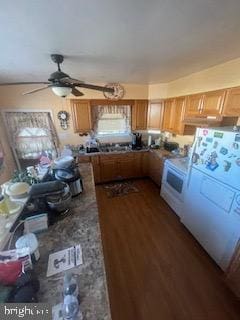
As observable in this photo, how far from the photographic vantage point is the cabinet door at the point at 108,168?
379cm

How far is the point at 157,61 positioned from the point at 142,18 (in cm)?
105

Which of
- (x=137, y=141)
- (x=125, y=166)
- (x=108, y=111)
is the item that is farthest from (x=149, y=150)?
(x=108, y=111)

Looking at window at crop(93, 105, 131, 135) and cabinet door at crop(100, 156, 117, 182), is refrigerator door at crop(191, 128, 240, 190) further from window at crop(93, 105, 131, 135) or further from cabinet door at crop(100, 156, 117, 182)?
window at crop(93, 105, 131, 135)

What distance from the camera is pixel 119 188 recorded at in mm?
3768

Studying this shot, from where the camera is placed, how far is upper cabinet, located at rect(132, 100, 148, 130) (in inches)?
156

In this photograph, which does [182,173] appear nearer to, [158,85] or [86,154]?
[86,154]

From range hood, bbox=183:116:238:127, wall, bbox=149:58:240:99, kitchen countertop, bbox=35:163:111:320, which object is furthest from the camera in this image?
range hood, bbox=183:116:238:127

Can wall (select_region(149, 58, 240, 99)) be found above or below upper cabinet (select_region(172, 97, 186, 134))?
above

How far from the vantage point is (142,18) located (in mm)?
1083

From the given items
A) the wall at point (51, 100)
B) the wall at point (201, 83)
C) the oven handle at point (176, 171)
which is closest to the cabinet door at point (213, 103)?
the wall at point (201, 83)

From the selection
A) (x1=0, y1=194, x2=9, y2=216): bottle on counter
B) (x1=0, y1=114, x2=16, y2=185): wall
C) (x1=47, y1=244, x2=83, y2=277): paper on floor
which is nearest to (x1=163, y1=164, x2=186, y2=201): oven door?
(x1=47, y1=244, x2=83, y2=277): paper on floor

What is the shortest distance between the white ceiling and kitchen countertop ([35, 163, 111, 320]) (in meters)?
1.61

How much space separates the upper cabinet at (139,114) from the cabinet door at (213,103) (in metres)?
1.80

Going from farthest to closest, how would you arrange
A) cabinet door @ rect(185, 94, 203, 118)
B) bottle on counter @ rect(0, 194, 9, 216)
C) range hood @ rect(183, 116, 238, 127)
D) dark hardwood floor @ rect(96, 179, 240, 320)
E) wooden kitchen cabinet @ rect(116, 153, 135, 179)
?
wooden kitchen cabinet @ rect(116, 153, 135, 179) < cabinet door @ rect(185, 94, 203, 118) < range hood @ rect(183, 116, 238, 127) < dark hardwood floor @ rect(96, 179, 240, 320) < bottle on counter @ rect(0, 194, 9, 216)
